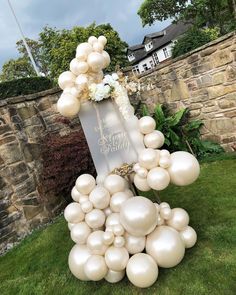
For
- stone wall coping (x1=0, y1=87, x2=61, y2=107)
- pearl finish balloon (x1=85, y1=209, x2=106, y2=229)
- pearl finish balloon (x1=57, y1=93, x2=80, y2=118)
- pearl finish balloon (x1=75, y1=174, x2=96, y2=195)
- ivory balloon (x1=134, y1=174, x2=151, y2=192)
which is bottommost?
pearl finish balloon (x1=85, y1=209, x2=106, y2=229)

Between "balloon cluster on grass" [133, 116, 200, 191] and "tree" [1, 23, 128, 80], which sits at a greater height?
"tree" [1, 23, 128, 80]

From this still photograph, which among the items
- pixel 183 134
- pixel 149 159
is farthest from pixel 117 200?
pixel 183 134

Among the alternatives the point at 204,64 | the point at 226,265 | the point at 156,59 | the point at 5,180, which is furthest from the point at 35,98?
the point at 156,59

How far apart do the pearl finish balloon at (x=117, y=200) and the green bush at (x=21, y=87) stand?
186 inches

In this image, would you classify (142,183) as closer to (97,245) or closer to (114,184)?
(114,184)

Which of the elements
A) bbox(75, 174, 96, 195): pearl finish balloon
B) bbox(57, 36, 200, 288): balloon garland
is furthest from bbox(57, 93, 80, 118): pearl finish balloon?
bbox(75, 174, 96, 195): pearl finish balloon

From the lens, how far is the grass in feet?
7.98

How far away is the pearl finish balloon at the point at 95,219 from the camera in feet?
9.11

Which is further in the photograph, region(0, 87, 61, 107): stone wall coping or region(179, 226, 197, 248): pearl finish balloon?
region(0, 87, 61, 107): stone wall coping

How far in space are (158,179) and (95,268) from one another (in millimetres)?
985

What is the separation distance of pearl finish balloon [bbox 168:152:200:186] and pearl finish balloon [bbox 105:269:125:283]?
3.32 feet

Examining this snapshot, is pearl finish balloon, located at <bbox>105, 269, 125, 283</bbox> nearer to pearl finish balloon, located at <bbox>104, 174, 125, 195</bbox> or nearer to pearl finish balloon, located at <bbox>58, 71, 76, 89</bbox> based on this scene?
pearl finish balloon, located at <bbox>104, 174, 125, 195</bbox>

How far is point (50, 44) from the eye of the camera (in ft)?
81.2

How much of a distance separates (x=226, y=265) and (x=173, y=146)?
343cm
